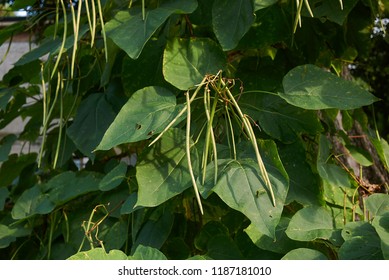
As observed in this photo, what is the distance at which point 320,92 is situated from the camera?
30.2 inches

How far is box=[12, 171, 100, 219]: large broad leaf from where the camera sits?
0.92 metres

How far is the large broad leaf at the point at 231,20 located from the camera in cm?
77

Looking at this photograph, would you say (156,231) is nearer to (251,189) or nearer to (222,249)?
(222,249)

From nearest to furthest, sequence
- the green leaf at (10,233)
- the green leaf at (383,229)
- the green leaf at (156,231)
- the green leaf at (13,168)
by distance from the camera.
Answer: the green leaf at (383,229) → the green leaf at (156,231) → the green leaf at (10,233) → the green leaf at (13,168)

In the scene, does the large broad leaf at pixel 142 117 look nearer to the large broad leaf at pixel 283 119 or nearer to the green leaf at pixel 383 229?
the large broad leaf at pixel 283 119

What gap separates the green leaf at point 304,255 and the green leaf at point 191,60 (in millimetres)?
231

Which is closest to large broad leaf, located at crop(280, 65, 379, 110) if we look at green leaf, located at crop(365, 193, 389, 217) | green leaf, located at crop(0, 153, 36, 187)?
green leaf, located at crop(365, 193, 389, 217)

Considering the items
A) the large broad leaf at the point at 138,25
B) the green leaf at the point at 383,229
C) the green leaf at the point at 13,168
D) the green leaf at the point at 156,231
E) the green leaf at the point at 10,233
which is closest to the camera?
the green leaf at the point at 383,229

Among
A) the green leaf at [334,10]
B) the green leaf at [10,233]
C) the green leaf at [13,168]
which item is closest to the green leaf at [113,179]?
the green leaf at [10,233]

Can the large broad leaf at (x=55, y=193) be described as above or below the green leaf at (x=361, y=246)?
below

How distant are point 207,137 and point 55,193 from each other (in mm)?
362
